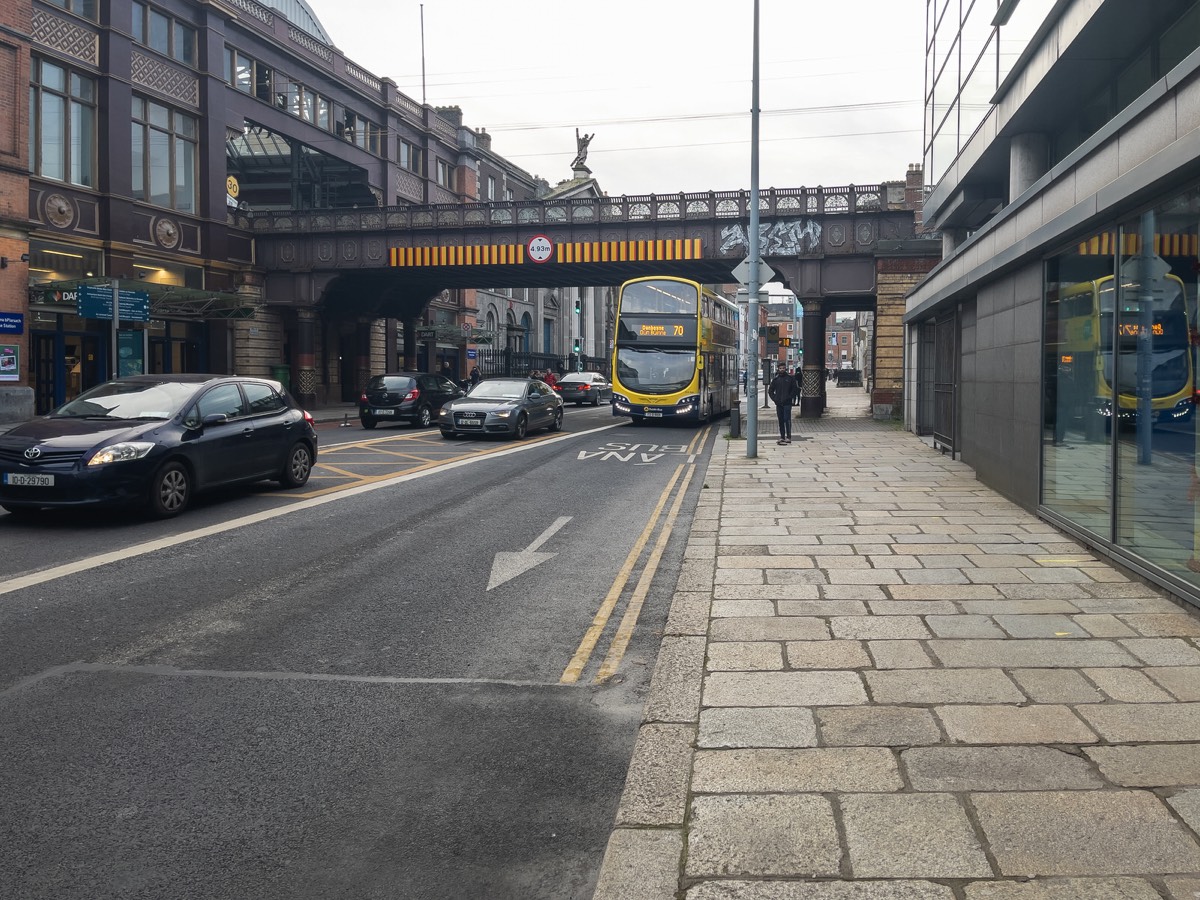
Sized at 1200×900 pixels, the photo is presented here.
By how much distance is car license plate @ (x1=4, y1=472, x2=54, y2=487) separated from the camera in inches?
369

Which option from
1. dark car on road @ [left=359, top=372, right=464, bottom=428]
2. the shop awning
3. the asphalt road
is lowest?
the asphalt road

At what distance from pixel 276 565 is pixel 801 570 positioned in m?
4.15

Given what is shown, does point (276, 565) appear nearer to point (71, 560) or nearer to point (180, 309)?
point (71, 560)

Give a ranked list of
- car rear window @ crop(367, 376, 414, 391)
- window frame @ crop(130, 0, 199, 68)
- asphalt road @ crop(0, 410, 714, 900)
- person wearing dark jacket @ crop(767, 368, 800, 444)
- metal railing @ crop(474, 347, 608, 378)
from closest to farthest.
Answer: asphalt road @ crop(0, 410, 714, 900) → person wearing dark jacket @ crop(767, 368, 800, 444) → car rear window @ crop(367, 376, 414, 391) → window frame @ crop(130, 0, 199, 68) → metal railing @ crop(474, 347, 608, 378)

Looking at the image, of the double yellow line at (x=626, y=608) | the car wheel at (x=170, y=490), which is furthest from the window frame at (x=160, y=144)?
the double yellow line at (x=626, y=608)

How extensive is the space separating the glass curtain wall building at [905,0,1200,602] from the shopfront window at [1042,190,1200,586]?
0.02 metres

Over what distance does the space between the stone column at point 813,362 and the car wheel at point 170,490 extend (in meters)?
26.0

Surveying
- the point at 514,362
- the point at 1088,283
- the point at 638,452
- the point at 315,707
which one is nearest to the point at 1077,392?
the point at 1088,283

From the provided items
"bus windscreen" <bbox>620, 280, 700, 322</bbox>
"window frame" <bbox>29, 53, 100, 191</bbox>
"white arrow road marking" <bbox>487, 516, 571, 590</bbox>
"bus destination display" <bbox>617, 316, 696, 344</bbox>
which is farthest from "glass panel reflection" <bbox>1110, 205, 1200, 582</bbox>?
"window frame" <bbox>29, 53, 100, 191</bbox>

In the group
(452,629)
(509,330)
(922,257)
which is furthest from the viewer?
(509,330)

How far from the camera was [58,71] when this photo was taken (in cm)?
2764

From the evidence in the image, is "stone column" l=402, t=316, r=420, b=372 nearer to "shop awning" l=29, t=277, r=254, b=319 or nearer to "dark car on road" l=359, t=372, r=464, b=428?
"shop awning" l=29, t=277, r=254, b=319

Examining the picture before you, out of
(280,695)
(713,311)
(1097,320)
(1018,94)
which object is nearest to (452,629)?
(280,695)

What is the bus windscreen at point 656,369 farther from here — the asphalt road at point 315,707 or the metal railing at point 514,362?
the metal railing at point 514,362
